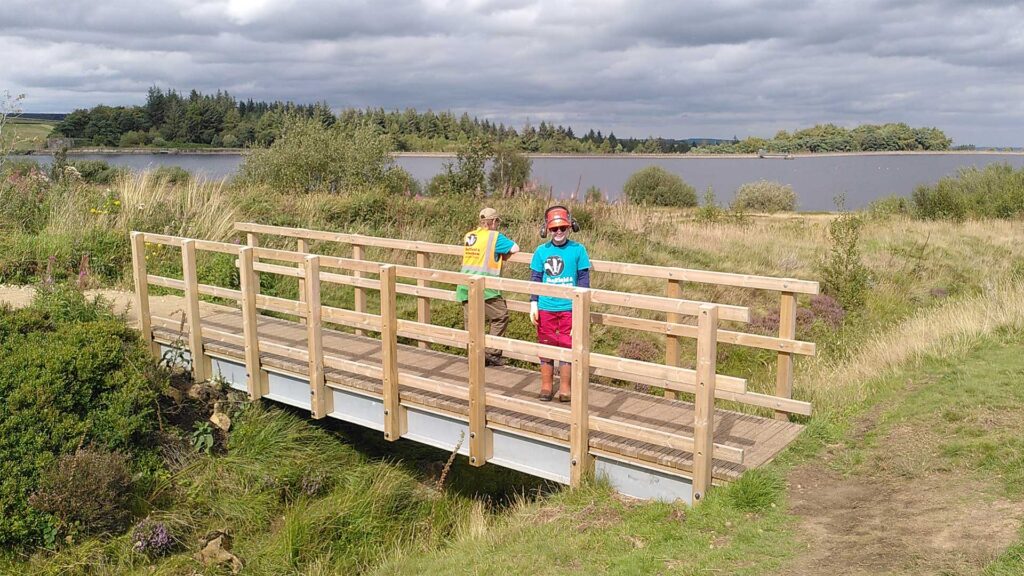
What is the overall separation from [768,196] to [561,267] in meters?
41.7

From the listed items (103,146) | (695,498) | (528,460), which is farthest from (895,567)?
(103,146)

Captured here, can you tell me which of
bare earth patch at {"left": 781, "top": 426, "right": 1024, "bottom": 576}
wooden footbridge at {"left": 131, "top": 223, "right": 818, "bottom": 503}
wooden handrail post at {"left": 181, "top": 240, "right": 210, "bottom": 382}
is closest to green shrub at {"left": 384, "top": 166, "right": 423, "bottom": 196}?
wooden handrail post at {"left": 181, "top": 240, "right": 210, "bottom": 382}

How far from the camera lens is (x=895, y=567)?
198 inches

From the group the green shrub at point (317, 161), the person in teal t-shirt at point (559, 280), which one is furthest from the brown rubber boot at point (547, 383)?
the green shrub at point (317, 161)

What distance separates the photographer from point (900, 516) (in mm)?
5805

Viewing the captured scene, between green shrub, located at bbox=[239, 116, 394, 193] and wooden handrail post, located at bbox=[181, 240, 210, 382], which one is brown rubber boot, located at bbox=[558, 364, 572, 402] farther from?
green shrub, located at bbox=[239, 116, 394, 193]

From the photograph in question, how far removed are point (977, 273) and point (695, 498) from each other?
16.2m

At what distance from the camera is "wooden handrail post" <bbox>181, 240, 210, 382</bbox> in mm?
9602

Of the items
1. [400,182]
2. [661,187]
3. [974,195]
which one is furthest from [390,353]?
[661,187]

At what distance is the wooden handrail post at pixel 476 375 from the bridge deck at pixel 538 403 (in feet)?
0.45

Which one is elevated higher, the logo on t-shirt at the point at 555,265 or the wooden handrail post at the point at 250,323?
the logo on t-shirt at the point at 555,265

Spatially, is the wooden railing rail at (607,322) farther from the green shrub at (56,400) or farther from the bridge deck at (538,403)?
the green shrub at (56,400)

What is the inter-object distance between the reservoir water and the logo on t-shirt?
12069 millimetres

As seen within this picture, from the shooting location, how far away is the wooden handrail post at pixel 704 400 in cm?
614
